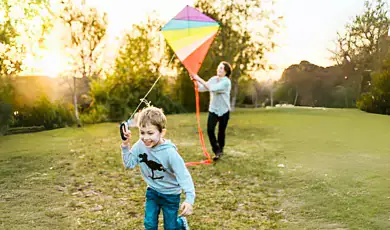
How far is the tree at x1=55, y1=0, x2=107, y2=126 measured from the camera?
39.6 ft

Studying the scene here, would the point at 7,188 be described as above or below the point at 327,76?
below

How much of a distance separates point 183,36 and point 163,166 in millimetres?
3305

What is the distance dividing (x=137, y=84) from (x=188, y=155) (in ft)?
22.7

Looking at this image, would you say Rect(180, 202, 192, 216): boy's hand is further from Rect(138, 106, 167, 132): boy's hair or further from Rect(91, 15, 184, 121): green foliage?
Rect(91, 15, 184, 121): green foliage

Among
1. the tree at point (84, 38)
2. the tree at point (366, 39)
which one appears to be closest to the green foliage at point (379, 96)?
the tree at point (366, 39)

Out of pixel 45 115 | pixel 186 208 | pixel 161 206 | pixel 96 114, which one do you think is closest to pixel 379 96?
pixel 96 114

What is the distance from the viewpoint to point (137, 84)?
41.8 feet

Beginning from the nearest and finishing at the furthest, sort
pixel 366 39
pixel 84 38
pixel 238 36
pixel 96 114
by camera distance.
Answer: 1. pixel 96 114
2. pixel 366 39
3. pixel 84 38
4. pixel 238 36

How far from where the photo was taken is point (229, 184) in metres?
4.39

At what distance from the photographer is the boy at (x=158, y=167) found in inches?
93.7

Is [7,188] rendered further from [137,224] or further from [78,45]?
[78,45]

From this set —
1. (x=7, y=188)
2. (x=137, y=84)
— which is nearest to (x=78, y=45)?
(x=137, y=84)

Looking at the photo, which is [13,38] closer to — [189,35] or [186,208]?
[189,35]

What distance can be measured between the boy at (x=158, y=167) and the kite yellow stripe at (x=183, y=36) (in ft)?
10.1
